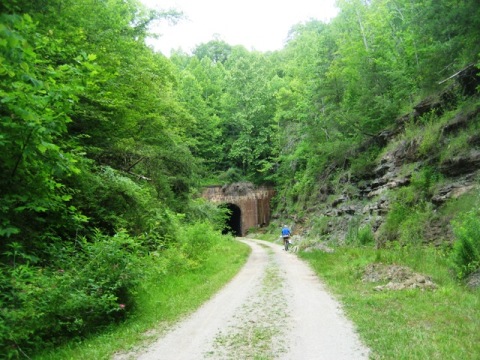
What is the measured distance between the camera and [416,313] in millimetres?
6207

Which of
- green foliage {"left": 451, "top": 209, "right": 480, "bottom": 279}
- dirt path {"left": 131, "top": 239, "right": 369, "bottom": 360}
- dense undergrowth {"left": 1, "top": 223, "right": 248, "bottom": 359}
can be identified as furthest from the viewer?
green foliage {"left": 451, "top": 209, "right": 480, "bottom": 279}

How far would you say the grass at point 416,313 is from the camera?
4.56 metres

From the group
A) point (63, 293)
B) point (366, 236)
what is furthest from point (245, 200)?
point (63, 293)

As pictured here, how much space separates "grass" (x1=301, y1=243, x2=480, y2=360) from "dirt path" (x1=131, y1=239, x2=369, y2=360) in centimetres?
36

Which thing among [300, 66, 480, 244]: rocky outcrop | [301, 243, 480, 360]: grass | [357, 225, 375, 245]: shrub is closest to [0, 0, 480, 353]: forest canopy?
[300, 66, 480, 244]: rocky outcrop

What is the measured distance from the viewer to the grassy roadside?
509 centimetres

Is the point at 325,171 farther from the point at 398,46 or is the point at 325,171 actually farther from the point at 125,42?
the point at 125,42

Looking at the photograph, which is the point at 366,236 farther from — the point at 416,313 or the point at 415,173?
the point at 416,313

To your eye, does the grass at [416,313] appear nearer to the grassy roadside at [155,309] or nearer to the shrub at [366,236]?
the grassy roadside at [155,309]

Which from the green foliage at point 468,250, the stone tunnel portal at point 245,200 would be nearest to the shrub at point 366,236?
the green foliage at point 468,250

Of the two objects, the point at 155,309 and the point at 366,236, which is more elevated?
the point at 366,236

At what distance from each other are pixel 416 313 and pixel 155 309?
5446 mm

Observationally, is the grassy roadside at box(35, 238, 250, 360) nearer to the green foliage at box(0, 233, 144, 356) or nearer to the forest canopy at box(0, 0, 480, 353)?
the green foliage at box(0, 233, 144, 356)

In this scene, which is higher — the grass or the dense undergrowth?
the dense undergrowth
